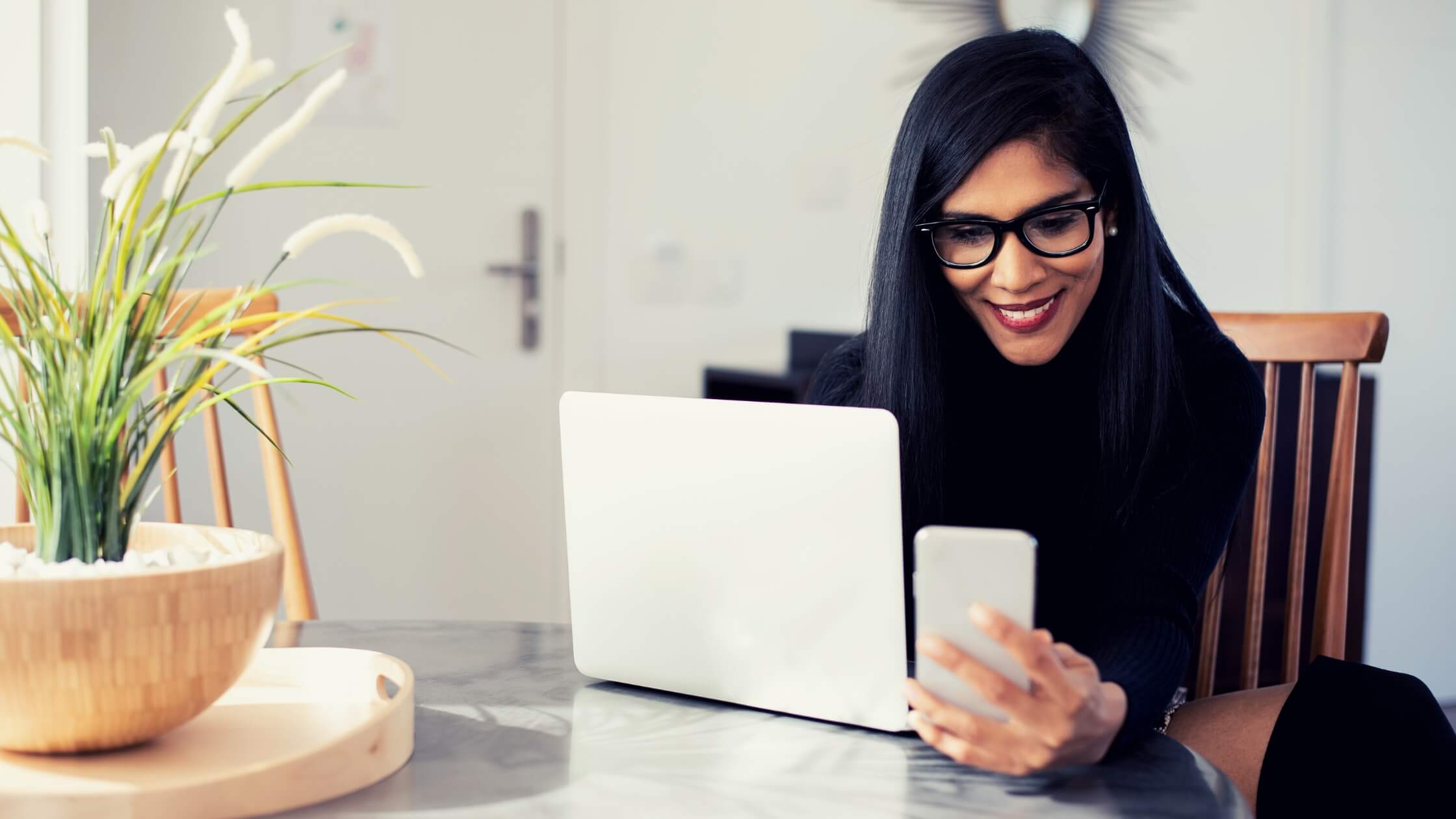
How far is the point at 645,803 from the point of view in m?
0.70

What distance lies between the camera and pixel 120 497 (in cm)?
73

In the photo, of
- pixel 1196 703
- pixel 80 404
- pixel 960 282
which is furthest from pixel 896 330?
pixel 80 404

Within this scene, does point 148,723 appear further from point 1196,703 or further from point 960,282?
point 1196,703

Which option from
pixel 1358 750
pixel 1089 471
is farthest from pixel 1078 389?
pixel 1358 750

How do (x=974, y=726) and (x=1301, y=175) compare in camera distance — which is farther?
(x=1301, y=175)

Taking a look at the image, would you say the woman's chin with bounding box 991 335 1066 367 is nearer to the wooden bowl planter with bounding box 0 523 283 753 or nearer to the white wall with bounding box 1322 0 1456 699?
the wooden bowl planter with bounding box 0 523 283 753

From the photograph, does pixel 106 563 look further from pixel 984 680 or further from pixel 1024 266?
pixel 1024 266

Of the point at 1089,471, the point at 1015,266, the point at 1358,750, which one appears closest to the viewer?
the point at 1358,750

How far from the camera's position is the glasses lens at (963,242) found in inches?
45.1

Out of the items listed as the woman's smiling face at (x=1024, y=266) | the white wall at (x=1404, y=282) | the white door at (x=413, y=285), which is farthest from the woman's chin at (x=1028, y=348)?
the white wall at (x=1404, y=282)

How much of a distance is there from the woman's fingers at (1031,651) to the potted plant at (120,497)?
0.37 m

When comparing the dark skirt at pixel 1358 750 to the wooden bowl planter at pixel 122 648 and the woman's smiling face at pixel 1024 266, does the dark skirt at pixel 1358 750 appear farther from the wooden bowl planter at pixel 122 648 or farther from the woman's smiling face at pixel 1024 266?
the wooden bowl planter at pixel 122 648

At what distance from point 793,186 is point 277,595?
2557 millimetres

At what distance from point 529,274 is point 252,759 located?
227cm
